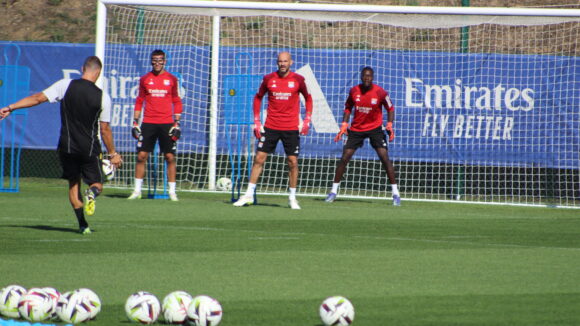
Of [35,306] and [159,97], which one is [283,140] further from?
[35,306]

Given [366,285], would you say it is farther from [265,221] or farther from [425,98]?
[425,98]

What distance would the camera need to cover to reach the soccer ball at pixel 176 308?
588 cm

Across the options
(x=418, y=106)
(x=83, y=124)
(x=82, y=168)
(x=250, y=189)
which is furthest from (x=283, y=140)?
(x=83, y=124)

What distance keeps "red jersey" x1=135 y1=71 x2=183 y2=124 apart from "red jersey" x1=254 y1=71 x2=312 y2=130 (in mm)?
1665

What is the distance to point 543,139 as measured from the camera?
19375mm

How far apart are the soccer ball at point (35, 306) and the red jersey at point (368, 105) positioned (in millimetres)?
12067

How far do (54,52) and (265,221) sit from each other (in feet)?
30.4

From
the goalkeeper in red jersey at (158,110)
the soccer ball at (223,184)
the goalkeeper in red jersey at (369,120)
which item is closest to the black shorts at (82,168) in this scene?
the goalkeeper in red jersey at (158,110)

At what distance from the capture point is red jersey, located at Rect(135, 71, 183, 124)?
1689cm

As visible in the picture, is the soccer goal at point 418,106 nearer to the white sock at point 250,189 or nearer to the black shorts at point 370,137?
the black shorts at point 370,137

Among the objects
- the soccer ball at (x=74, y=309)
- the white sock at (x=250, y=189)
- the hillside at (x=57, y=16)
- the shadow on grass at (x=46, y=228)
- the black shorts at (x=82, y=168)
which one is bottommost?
the soccer ball at (x=74, y=309)

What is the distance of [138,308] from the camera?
591 centimetres

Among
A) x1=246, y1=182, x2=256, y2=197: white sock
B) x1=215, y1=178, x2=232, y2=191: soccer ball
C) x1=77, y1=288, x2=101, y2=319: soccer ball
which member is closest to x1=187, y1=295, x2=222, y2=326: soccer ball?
x1=77, y1=288, x2=101, y2=319: soccer ball

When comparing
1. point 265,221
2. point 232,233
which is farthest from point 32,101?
point 265,221
